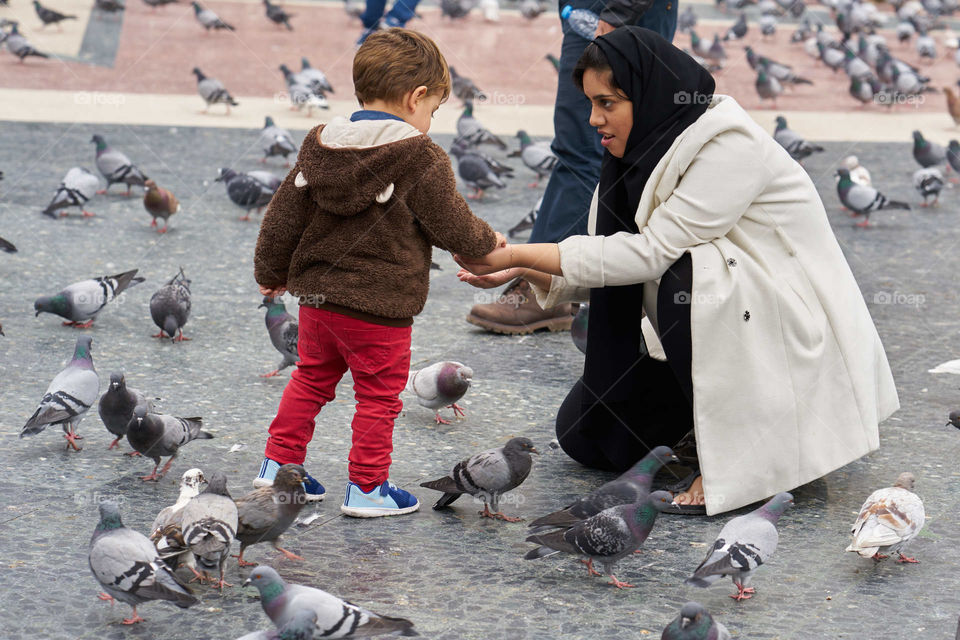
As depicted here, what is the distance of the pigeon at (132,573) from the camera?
2.89 meters

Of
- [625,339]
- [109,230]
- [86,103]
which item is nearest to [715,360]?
[625,339]

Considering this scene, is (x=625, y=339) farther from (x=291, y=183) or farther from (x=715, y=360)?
(x=291, y=183)

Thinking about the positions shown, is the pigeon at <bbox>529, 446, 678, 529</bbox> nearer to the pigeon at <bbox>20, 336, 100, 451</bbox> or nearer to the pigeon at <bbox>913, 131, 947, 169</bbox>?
the pigeon at <bbox>20, 336, 100, 451</bbox>

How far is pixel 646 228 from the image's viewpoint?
3.68 m

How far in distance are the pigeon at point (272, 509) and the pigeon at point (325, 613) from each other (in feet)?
1.49

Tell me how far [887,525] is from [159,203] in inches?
194

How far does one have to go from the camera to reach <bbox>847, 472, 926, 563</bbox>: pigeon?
336 cm

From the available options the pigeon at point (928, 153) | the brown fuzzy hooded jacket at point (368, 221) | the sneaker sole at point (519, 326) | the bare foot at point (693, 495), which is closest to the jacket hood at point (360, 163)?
the brown fuzzy hooded jacket at point (368, 221)

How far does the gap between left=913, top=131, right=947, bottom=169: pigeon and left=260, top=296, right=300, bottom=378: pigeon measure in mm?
6091

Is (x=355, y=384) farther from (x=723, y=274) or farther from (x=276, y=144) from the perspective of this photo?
(x=276, y=144)

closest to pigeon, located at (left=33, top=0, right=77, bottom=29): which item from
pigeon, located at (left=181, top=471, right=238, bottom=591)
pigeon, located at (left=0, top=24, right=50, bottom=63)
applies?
pigeon, located at (left=0, top=24, right=50, bottom=63)

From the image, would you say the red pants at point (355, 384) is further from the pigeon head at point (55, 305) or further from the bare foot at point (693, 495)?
the pigeon head at point (55, 305)

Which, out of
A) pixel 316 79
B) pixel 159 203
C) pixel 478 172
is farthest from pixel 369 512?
pixel 316 79

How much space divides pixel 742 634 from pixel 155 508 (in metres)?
1.84
